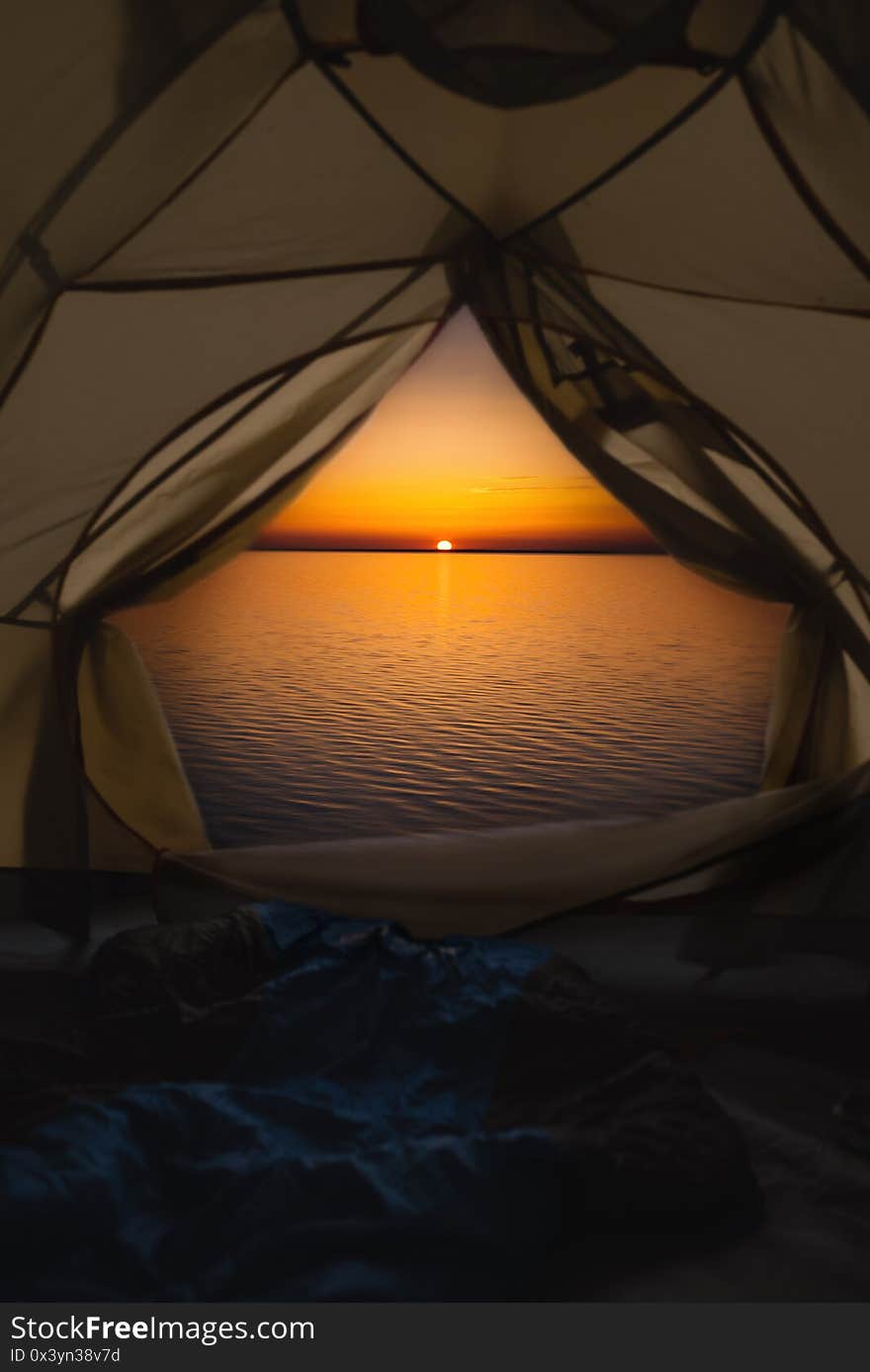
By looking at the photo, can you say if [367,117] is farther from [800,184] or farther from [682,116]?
[800,184]

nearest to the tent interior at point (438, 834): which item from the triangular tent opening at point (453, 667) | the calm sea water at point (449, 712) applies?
the triangular tent opening at point (453, 667)

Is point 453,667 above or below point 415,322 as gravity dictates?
below

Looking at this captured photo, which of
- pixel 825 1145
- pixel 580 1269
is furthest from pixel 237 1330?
pixel 825 1145

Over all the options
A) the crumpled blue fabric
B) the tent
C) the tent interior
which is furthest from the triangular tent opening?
the crumpled blue fabric

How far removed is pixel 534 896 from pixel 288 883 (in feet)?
1.74

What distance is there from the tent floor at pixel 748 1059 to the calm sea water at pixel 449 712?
1840mm

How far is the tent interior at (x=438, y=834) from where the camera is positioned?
1331 mm

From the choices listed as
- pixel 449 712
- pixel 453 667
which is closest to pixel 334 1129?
pixel 449 712

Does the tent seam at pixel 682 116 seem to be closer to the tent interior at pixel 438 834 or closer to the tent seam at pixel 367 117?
the tent interior at pixel 438 834

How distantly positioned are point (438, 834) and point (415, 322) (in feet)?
3.81

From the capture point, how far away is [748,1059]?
1.88 meters

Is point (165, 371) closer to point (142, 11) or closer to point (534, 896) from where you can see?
point (142, 11)

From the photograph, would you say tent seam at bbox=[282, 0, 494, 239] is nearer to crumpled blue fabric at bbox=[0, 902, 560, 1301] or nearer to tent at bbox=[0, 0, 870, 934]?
tent at bbox=[0, 0, 870, 934]

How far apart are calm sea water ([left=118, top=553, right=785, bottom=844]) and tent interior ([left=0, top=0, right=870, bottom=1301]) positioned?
1.73 meters
